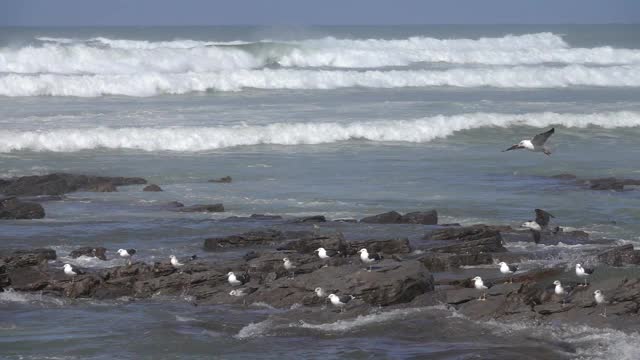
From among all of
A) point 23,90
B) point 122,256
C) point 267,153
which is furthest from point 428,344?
point 23,90

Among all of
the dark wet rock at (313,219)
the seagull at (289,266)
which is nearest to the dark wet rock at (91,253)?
the seagull at (289,266)

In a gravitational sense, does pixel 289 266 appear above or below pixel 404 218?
below

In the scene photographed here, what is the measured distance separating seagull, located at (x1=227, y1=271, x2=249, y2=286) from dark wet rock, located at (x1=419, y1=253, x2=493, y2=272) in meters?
2.63

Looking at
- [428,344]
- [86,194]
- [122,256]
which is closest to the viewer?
[428,344]

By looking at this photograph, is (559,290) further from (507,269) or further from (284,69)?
(284,69)

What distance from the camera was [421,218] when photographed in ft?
70.7

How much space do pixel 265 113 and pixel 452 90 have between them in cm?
1409

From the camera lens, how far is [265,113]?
42.5 meters

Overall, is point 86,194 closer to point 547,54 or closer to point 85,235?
point 85,235

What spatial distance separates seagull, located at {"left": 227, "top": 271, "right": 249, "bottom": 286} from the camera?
1630cm

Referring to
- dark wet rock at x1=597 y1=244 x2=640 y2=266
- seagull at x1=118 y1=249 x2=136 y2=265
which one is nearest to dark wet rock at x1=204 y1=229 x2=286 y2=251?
seagull at x1=118 y1=249 x2=136 y2=265

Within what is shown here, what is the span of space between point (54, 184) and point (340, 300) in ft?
37.4

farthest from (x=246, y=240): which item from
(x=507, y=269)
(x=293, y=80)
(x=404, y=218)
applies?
(x=293, y=80)

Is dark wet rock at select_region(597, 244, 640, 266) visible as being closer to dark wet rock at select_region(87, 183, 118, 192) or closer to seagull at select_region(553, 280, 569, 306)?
seagull at select_region(553, 280, 569, 306)
